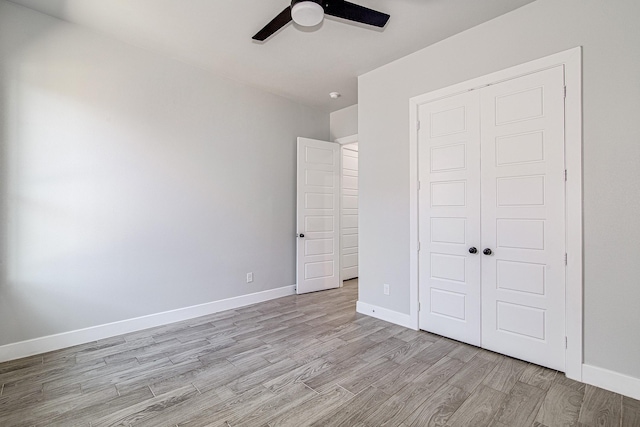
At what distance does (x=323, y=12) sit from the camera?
6.77 feet

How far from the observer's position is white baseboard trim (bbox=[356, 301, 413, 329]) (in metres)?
3.36

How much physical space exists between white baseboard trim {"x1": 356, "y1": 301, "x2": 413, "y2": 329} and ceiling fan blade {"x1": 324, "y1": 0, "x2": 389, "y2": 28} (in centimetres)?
289

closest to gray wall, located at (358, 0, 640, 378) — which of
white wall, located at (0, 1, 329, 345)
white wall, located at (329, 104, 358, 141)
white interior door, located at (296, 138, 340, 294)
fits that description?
white wall, located at (329, 104, 358, 141)

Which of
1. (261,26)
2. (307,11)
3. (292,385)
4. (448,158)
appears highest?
(261,26)

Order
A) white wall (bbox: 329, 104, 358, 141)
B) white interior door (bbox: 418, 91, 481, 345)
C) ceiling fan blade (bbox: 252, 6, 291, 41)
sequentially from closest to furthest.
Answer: ceiling fan blade (bbox: 252, 6, 291, 41) → white interior door (bbox: 418, 91, 481, 345) → white wall (bbox: 329, 104, 358, 141)

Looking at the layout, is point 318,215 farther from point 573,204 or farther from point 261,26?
point 573,204

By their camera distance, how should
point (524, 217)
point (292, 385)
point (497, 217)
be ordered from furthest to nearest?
point (497, 217), point (524, 217), point (292, 385)

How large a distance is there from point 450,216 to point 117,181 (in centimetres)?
348

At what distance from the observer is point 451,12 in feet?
8.55

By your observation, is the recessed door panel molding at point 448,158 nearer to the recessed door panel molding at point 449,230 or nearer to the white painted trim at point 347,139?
the recessed door panel molding at point 449,230

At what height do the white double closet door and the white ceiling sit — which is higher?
the white ceiling

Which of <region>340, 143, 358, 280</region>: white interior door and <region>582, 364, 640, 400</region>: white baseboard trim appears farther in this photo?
<region>340, 143, 358, 280</region>: white interior door

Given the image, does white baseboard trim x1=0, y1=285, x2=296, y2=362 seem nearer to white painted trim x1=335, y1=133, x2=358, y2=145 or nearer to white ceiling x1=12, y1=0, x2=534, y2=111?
white painted trim x1=335, y1=133, x2=358, y2=145

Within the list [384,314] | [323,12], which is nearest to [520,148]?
[323,12]
